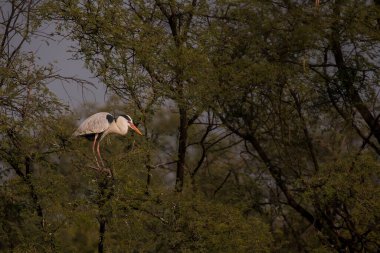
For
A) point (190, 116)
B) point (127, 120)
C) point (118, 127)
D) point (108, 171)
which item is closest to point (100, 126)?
point (118, 127)

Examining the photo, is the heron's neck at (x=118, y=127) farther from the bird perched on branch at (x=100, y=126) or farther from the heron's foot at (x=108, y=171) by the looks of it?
the heron's foot at (x=108, y=171)

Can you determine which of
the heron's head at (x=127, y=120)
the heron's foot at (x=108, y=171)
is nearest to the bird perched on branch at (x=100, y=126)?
the heron's head at (x=127, y=120)

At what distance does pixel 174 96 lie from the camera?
11156 mm

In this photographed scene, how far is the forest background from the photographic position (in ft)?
29.6

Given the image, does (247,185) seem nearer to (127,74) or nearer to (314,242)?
(314,242)

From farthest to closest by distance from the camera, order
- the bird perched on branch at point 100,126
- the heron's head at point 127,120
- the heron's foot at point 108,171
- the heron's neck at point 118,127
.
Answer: the heron's head at point 127,120 → the heron's neck at point 118,127 → the bird perched on branch at point 100,126 → the heron's foot at point 108,171

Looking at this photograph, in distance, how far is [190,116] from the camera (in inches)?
511

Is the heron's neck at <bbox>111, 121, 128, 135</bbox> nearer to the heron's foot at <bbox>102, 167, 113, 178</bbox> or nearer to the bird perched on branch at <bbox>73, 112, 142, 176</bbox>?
the bird perched on branch at <bbox>73, 112, 142, 176</bbox>

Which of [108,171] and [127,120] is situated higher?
[127,120]

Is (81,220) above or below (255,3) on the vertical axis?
below

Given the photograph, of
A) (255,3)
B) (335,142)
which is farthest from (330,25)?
(335,142)

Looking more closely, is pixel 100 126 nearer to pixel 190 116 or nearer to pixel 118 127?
pixel 118 127

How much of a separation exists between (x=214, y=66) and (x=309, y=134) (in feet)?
10.5

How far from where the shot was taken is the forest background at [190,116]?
29.6 feet
